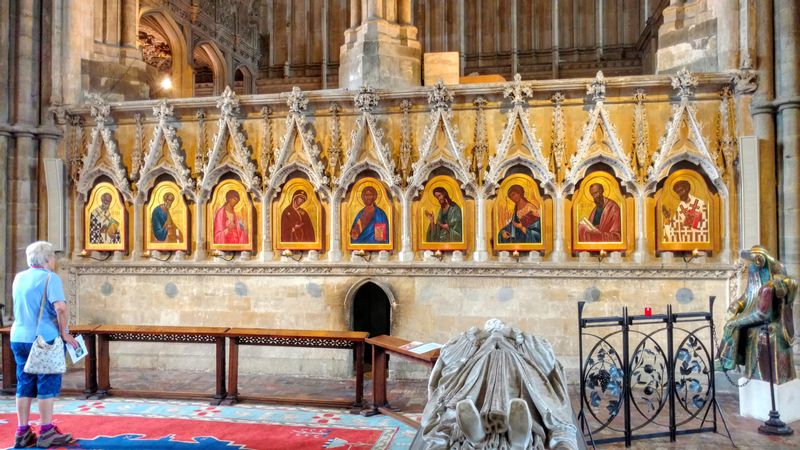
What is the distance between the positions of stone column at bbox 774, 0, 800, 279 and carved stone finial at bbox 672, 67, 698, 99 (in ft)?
3.52

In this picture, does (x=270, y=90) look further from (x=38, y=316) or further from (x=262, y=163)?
(x=38, y=316)

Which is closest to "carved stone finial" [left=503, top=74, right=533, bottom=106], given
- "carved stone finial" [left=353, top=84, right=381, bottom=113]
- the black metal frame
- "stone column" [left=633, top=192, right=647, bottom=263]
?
"carved stone finial" [left=353, top=84, right=381, bottom=113]

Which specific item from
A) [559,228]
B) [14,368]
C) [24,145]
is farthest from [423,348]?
[24,145]

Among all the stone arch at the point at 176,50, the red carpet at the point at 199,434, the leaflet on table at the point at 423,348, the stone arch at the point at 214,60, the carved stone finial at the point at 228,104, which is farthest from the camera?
the stone arch at the point at 214,60

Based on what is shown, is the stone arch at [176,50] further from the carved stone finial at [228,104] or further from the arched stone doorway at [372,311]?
the arched stone doorway at [372,311]

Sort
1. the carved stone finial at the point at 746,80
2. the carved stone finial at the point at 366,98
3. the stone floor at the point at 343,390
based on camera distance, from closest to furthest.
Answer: the stone floor at the point at 343,390
the carved stone finial at the point at 746,80
the carved stone finial at the point at 366,98

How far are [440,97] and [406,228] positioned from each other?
6.39 feet

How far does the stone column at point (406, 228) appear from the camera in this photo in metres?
9.04

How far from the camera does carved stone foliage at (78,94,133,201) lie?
9703 mm

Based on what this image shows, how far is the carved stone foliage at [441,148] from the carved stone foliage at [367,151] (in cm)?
39

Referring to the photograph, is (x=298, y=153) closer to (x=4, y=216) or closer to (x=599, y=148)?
(x=599, y=148)

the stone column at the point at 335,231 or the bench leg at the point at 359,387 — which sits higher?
the stone column at the point at 335,231

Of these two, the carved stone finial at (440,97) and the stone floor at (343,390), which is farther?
the carved stone finial at (440,97)

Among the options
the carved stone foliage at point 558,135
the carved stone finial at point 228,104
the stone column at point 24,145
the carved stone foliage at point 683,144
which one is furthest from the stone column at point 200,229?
the carved stone foliage at point 683,144
